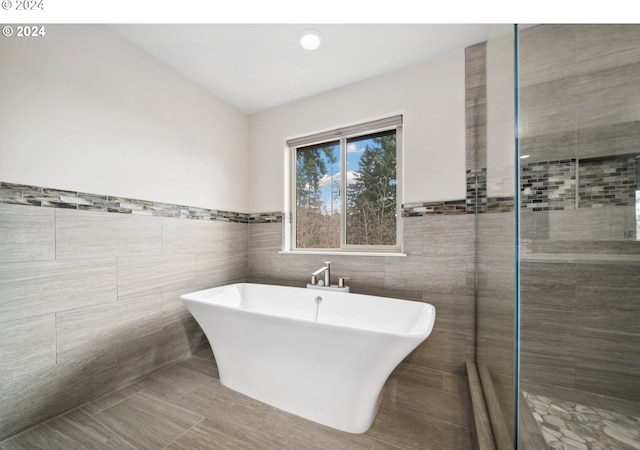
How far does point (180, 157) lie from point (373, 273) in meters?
1.90

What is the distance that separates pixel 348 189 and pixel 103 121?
191 centimetres

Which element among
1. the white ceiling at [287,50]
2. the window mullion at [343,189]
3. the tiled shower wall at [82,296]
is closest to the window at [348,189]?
the window mullion at [343,189]

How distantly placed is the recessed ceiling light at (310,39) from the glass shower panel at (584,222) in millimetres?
1273

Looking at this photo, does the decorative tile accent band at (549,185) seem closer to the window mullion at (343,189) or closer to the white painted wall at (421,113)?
the white painted wall at (421,113)

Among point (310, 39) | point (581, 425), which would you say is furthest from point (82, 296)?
point (581, 425)

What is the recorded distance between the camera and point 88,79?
1589 mm

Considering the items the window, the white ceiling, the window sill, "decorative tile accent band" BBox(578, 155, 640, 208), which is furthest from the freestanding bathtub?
the white ceiling

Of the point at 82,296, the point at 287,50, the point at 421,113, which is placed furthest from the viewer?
the point at 421,113

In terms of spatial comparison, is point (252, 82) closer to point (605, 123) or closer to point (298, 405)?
point (605, 123)

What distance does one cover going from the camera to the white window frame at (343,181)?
217cm

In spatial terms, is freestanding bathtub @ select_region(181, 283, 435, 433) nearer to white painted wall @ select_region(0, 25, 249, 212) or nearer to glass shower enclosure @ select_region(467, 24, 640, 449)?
glass shower enclosure @ select_region(467, 24, 640, 449)

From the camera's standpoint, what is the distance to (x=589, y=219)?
116 centimetres

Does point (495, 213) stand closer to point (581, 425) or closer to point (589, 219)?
point (589, 219)

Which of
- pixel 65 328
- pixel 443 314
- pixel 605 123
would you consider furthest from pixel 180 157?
pixel 605 123
